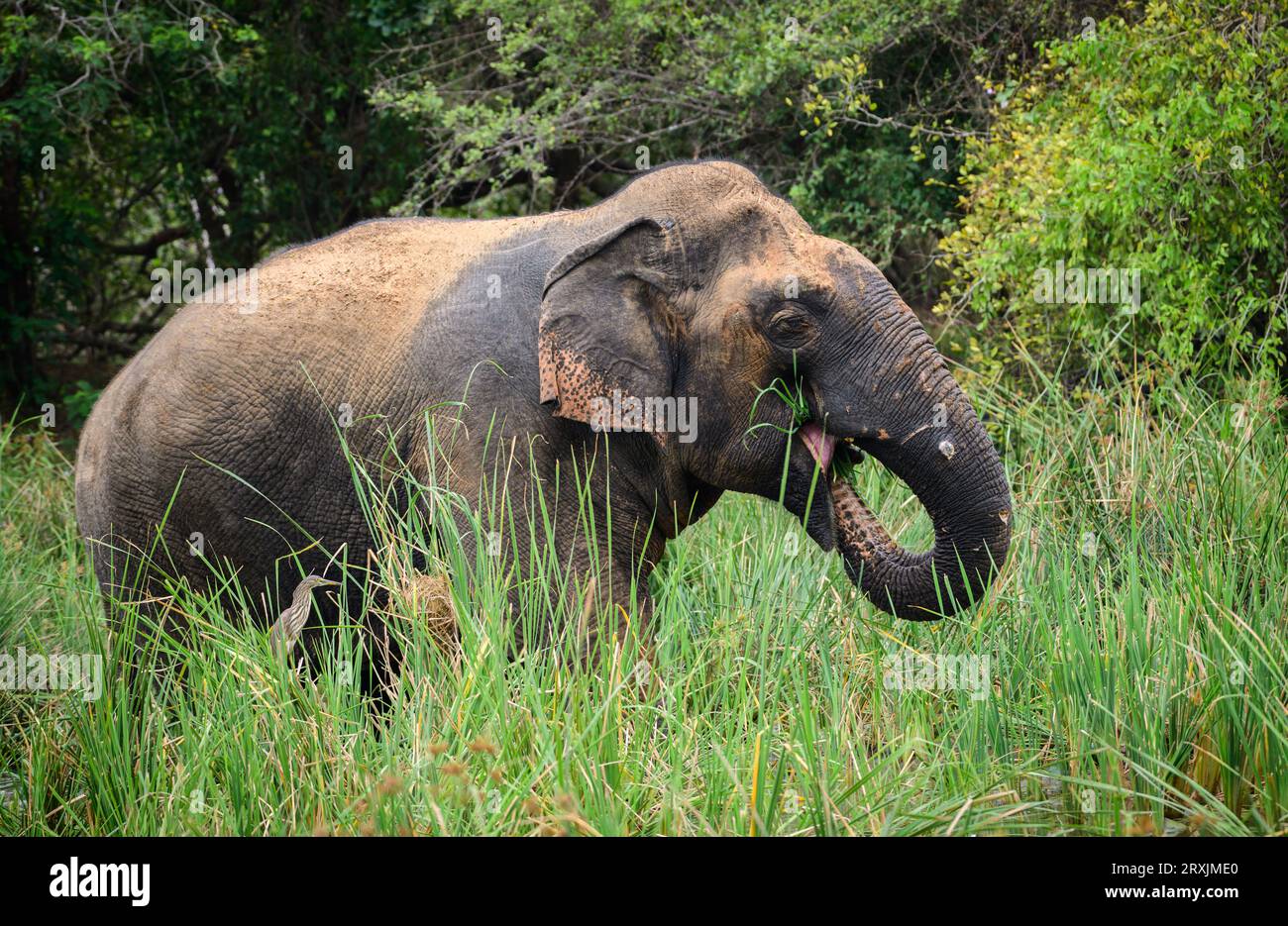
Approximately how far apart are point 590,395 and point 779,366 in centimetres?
59

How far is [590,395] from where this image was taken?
187 inches

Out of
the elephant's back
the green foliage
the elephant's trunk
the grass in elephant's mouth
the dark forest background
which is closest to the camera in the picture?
the grass in elephant's mouth

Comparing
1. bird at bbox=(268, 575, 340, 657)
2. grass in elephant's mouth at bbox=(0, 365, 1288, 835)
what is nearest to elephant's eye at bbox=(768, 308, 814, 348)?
grass in elephant's mouth at bbox=(0, 365, 1288, 835)

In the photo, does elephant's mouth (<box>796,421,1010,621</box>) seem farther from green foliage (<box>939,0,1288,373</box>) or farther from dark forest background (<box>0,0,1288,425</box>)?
green foliage (<box>939,0,1288,373</box>)

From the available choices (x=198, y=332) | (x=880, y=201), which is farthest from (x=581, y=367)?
(x=880, y=201)

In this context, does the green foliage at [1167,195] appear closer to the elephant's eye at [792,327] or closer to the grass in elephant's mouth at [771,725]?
the grass in elephant's mouth at [771,725]

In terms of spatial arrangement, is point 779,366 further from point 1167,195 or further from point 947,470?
point 1167,195

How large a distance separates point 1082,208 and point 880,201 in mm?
3445

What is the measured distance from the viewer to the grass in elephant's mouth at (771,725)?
372 centimetres

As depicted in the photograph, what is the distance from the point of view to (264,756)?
4.21 meters

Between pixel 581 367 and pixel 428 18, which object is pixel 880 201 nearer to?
pixel 428 18

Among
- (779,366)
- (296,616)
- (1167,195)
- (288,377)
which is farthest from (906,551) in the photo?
(1167,195)

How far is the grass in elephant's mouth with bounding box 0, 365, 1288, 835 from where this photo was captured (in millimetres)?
3717
